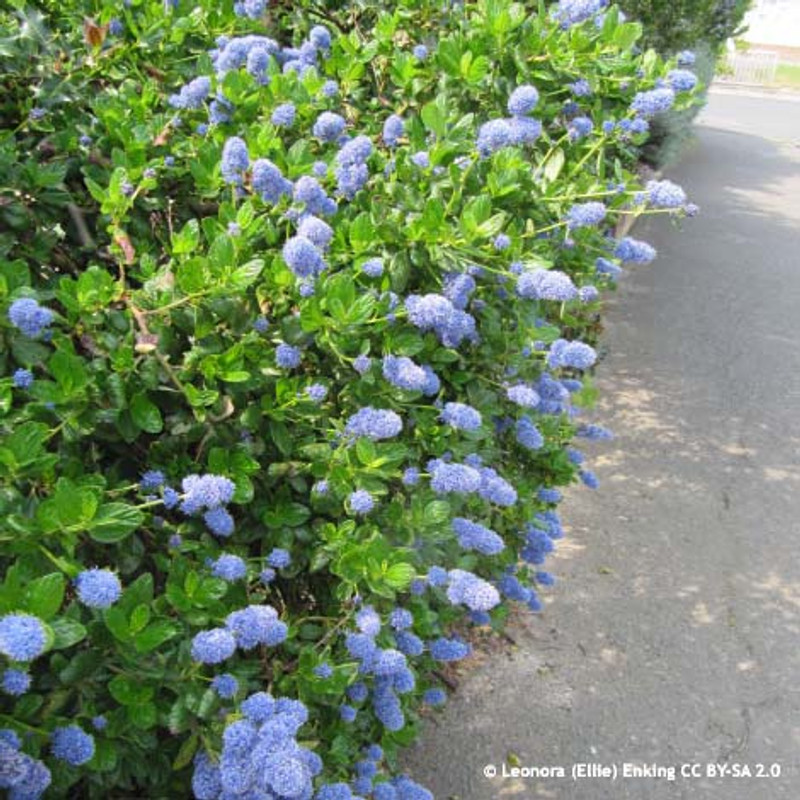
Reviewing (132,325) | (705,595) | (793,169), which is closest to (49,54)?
(132,325)

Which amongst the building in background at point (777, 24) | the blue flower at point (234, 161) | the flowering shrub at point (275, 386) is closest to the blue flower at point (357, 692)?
the flowering shrub at point (275, 386)

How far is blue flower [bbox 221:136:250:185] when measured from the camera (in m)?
2.06

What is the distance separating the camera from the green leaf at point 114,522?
1.48m

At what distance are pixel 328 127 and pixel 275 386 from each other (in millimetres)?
792

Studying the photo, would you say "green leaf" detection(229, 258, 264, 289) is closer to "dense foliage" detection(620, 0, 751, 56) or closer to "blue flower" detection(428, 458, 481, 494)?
"blue flower" detection(428, 458, 481, 494)

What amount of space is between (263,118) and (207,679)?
59.6 inches

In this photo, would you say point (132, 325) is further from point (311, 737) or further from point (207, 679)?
point (311, 737)

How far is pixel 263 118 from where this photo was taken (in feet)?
8.04

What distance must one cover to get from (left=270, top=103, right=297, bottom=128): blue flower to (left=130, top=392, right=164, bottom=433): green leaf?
2.97 feet

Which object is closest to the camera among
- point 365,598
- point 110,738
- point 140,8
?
point 110,738

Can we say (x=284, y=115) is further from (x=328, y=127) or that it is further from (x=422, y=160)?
(x=422, y=160)

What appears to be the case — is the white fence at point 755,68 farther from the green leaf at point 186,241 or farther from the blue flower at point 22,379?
the blue flower at point 22,379

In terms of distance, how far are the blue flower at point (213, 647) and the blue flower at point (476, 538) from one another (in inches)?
26.2

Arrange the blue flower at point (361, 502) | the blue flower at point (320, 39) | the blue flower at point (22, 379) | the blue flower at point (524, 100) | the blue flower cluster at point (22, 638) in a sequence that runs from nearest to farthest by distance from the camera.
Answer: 1. the blue flower cluster at point (22, 638)
2. the blue flower at point (22, 379)
3. the blue flower at point (361, 502)
4. the blue flower at point (524, 100)
5. the blue flower at point (320, 39)
